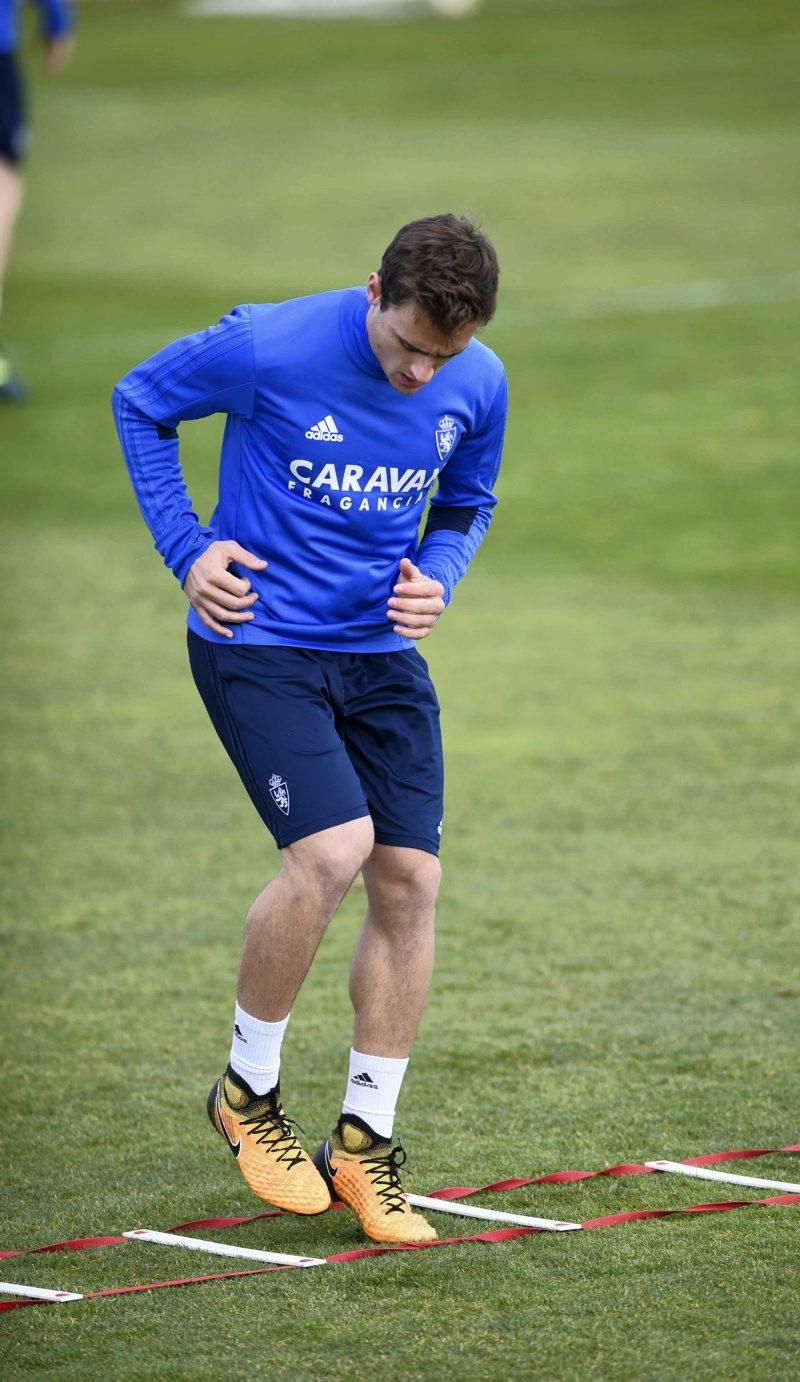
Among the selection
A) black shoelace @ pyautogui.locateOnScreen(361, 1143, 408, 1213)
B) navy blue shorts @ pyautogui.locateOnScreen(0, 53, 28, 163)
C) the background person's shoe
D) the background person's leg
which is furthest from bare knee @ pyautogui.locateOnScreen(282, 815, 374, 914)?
the background person's shoe

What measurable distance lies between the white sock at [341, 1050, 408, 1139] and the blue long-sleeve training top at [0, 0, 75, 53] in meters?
8.29

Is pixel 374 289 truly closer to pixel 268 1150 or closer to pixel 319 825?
pixel 319 825

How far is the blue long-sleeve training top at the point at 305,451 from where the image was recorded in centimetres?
388

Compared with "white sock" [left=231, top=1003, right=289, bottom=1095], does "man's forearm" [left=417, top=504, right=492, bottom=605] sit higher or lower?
higher

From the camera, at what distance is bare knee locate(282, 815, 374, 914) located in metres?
3.81

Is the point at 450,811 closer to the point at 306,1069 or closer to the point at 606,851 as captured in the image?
the point at 606,851

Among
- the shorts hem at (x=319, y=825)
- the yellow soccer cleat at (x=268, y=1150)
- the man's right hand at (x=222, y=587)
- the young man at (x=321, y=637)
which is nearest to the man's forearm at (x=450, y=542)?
the young man at (x=321, y=637)

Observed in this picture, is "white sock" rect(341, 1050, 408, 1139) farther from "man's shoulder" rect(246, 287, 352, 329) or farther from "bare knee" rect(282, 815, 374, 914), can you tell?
"man's shoulder" rect(246, 287, 352, 329)

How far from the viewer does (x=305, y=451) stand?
389 cm

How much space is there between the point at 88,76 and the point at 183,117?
4.40 metres

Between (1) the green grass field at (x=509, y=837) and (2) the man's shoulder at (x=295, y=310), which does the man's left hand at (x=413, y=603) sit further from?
(1) the green grass field at (x=509, y=837)

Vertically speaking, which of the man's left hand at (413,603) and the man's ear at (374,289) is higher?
the man's ear at (374,289)

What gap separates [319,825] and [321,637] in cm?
40

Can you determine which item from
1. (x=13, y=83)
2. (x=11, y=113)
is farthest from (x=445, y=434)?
(x=11, y=113)
